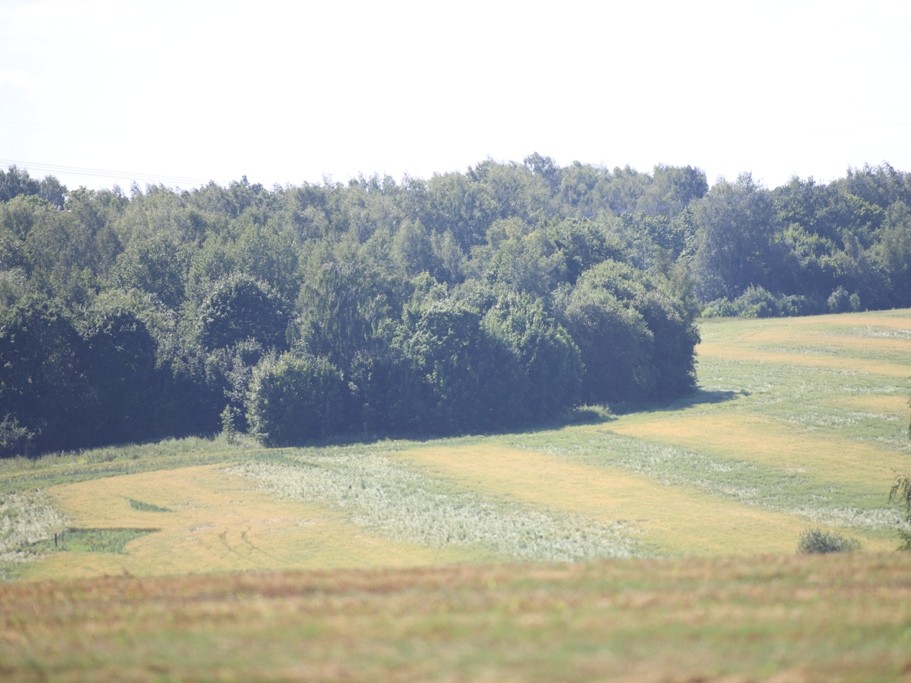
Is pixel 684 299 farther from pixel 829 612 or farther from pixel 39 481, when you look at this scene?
pixel 829 612

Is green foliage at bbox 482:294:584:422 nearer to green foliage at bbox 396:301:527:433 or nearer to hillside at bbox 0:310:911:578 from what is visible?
green foliage at bbox 396:301:527:433

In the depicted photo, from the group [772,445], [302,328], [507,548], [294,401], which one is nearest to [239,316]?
[302,328]

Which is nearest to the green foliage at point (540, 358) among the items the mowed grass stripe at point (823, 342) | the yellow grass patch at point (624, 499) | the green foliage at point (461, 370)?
the green foliage at point (461, 370)

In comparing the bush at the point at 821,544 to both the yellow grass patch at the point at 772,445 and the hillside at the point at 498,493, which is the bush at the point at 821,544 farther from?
the yellow grass patch at the point at 772,445

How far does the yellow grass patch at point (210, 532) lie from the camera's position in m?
38.7

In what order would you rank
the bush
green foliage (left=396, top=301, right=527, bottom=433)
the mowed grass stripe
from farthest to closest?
the mowed grass stripe, green foliage (left=396, top=301, right=527, bottom=433), the bush

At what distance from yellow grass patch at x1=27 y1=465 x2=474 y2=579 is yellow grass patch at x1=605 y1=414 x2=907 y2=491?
1073 inches

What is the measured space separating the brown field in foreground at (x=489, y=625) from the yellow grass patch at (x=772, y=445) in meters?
33.8

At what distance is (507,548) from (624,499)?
12897 mm

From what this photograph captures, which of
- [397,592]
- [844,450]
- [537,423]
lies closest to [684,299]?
[537,423]

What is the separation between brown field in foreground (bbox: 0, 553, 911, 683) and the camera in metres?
14.9

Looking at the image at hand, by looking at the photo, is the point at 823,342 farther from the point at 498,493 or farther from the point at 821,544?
the point at 821,544

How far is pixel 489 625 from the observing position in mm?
17172

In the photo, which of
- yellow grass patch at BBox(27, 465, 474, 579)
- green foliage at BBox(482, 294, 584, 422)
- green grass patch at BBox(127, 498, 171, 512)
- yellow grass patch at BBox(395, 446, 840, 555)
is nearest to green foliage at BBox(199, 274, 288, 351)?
green foliage at BBox(482, 294, 584, 422)
